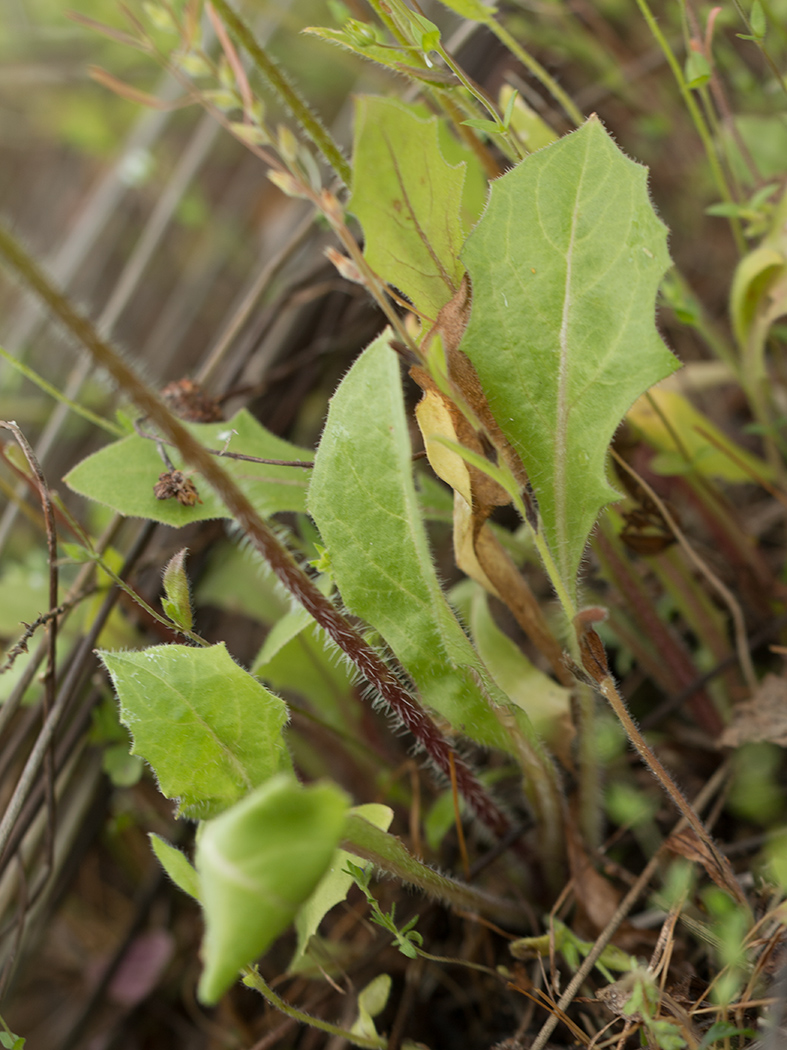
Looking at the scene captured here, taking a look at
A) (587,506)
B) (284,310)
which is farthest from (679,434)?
(284,310)

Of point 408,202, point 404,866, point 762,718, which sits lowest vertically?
point 762,718

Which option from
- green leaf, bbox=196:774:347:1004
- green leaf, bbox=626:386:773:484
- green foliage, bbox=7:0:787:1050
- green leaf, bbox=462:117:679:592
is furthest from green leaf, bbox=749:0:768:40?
green leaf, bbox=196:774:347:1004

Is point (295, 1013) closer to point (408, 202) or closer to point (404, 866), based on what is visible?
point (404, 866)

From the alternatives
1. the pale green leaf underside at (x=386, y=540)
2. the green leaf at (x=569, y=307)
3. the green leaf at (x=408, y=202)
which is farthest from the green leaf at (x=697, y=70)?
the pale green leaf underside at (x=386, y=540)

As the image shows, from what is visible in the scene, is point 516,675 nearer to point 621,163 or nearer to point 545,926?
point 545,926

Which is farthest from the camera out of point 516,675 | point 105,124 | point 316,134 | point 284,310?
point 105,124

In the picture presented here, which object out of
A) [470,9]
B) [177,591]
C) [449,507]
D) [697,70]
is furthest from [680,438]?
[177,591]

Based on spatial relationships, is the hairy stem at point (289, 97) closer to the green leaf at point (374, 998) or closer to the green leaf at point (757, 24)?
the green leaf at point (757, 24)
